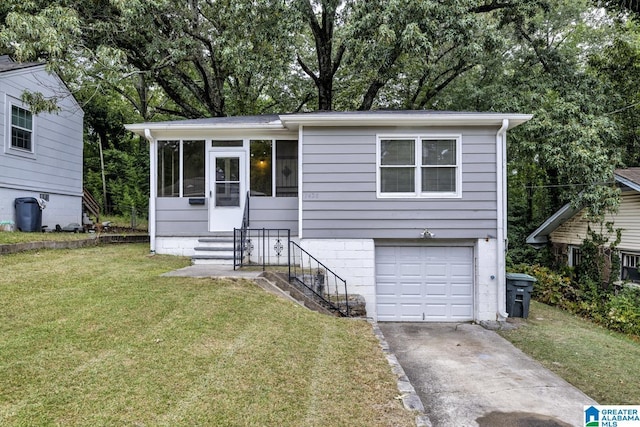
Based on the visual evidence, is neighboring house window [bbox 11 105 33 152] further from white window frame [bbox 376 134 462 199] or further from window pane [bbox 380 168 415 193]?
window pane [bbox 380 168 415 193]

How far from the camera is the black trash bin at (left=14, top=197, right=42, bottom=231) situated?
9.70 metres

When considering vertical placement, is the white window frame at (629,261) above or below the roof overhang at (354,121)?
below

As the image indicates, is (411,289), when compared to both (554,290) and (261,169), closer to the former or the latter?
(261,169)

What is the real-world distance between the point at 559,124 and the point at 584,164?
56.5 inches

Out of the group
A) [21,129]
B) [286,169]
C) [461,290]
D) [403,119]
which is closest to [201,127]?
[286,169]

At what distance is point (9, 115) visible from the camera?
31.4 feet

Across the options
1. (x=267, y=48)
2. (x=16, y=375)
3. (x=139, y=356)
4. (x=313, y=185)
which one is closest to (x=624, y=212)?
(x=313, y=185)

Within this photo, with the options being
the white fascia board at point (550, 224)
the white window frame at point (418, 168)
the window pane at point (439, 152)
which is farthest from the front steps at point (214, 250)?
the white fascia board at point (550, 224)

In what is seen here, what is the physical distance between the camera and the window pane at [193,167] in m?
8.54

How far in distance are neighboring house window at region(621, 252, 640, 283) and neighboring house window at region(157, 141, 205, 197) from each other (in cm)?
1124

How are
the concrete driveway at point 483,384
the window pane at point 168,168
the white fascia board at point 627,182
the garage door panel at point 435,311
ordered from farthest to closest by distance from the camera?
the white fascia board at point 627,182, the window pane at point 168,168, the garage door panel at point 435,311, the concrete driveway at point 483,384

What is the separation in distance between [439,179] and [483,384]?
4.35 m

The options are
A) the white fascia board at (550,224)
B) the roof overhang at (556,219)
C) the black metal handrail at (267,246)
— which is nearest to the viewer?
the black metal handrail at (267,246)

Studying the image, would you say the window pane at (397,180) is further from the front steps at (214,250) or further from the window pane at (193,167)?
the window pane at (193,167)
